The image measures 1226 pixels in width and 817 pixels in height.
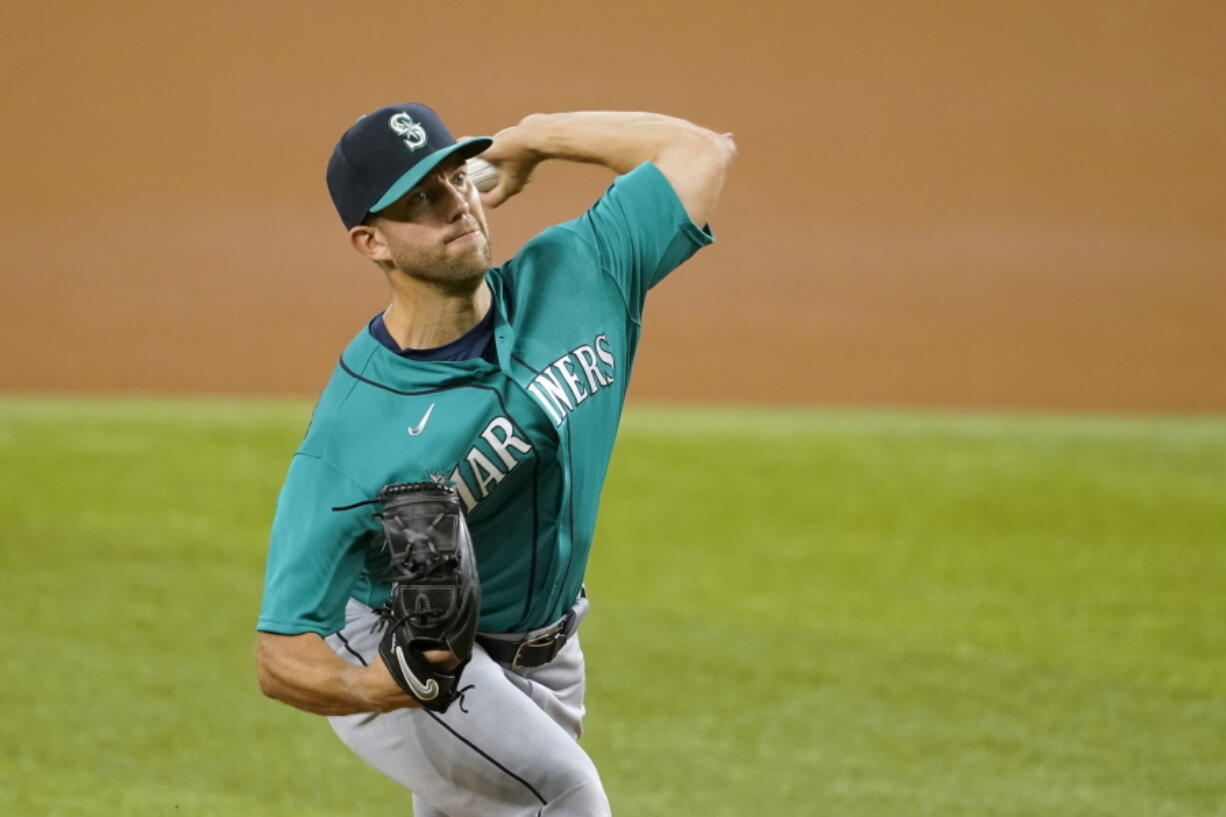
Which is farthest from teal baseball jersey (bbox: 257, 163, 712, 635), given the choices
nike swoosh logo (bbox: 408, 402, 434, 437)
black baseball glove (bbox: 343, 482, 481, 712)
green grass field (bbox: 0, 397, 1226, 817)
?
green grass field (bbox: 0, 397, 1226, 817)

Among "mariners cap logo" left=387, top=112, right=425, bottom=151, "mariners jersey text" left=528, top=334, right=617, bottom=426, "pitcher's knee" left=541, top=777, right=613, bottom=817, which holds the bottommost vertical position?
"pitcher's knee" left=541, top=777, right=613, bottom=817

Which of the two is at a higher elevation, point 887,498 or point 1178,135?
point 1178,135

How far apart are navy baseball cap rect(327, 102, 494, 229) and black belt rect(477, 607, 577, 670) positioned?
3.15 feet

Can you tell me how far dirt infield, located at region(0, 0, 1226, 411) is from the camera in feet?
45.5

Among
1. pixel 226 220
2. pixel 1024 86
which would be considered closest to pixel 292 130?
pixel 226 220

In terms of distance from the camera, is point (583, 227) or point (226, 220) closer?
point (583, 227)

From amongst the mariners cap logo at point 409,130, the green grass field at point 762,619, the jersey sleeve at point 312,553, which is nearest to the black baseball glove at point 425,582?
the jersey sleeve at point 312,553

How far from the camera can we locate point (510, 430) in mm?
3355

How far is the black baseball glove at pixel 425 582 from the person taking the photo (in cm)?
292

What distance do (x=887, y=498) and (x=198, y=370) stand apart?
7.11 meters

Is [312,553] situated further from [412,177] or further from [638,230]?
[638,230]

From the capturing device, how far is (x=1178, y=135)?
1573 centimetres

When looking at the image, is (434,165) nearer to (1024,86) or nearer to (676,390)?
(676,390)

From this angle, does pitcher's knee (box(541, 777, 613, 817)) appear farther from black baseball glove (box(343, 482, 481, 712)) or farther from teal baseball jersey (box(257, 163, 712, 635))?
black baseball glove (box(343, 482, 481, 712))
